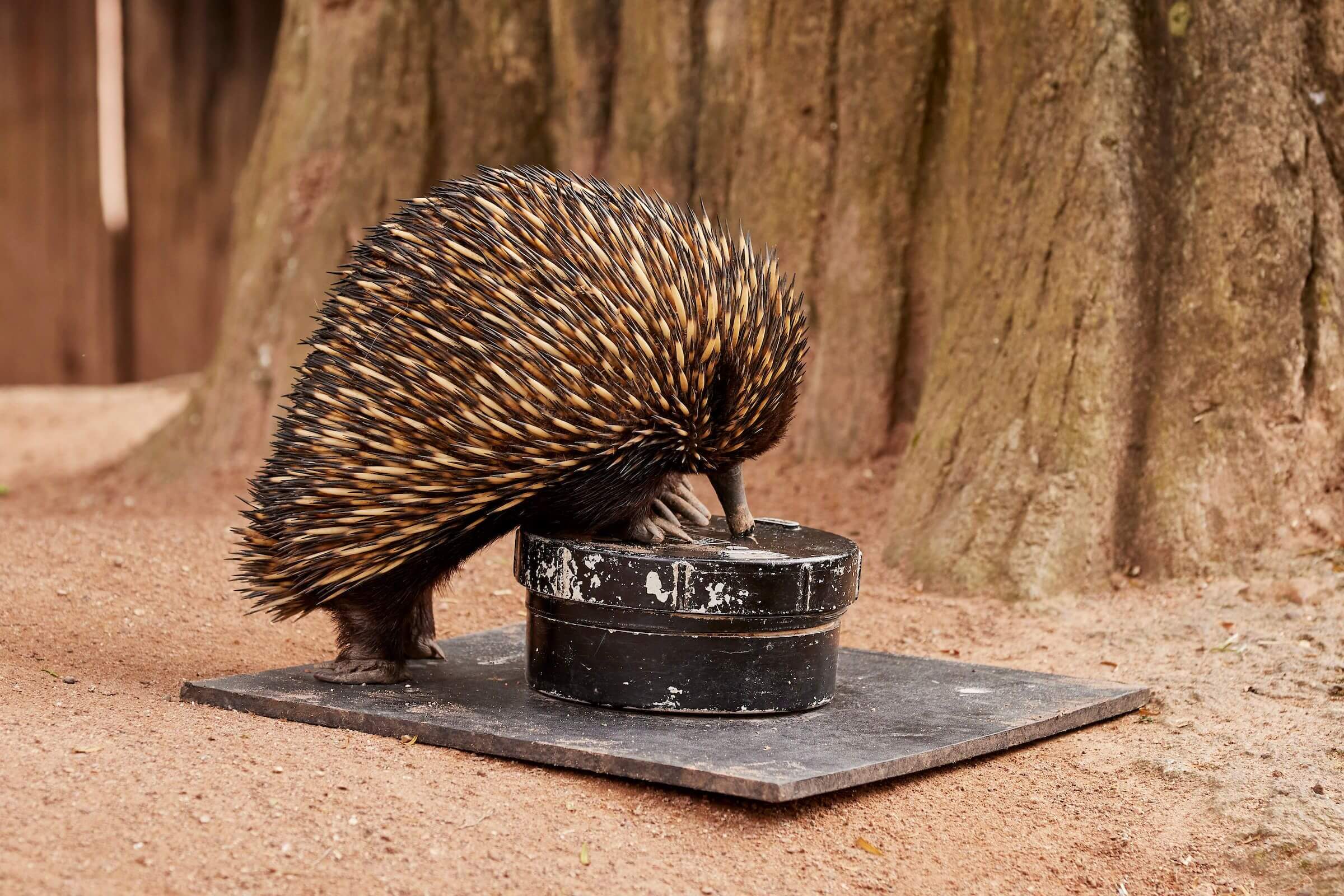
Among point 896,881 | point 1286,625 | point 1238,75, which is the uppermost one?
point 1238,75

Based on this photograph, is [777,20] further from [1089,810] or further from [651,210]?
[1089,810]

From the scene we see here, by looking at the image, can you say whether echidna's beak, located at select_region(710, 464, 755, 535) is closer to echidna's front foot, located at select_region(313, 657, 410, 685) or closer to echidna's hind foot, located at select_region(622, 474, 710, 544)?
echidna's hind foot, located at select_region(622, 474, 710, 544)

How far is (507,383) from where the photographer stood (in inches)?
184

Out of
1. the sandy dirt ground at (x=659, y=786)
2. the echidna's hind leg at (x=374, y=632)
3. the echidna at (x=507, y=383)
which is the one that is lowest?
the sandy dirt ground at (x=659, y=786)

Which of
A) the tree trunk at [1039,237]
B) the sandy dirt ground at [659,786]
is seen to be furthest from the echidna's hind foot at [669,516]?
the tree trunk at [1039,237]

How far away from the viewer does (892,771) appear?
14.9 feet

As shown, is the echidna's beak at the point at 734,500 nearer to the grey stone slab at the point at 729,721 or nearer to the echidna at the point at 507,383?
the echidna at the point at 507,383

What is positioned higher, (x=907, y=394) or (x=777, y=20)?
(x=777, y=20)

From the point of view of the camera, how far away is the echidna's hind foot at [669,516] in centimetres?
511

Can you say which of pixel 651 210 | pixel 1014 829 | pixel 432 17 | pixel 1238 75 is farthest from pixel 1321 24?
pixel 432 17

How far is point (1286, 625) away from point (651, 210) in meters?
3.13

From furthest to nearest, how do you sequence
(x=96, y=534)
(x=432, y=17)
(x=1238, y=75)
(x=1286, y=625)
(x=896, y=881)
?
1. (x=432, y=17)
2. (x=96, y=534)
3. (x=1238, y=75)
4. (x=1286, y=625)
5. (x=896, y=881)

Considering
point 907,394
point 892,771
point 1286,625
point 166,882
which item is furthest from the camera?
point 907,394

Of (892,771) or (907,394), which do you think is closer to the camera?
(892,771)
